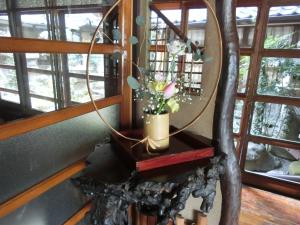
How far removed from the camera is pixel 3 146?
2.51 feet

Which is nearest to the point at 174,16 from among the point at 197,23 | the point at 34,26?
the point at 197,23

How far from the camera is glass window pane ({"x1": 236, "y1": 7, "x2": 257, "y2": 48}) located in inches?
87.7

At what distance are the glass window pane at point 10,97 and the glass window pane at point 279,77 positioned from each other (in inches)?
87.0

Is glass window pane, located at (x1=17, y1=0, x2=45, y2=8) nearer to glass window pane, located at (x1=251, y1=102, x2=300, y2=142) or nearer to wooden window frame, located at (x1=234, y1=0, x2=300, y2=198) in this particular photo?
wooden window frame, located at (x1=234, y1=0, x2=300, y2=198)

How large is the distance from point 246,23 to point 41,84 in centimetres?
A: 208

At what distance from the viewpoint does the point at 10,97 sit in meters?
0.77

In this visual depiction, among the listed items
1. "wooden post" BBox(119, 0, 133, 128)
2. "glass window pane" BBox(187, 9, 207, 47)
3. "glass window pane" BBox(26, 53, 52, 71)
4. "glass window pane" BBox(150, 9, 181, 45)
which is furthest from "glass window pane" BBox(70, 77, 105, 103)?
"glass window pane" BBox(187, 9, 207, 47)

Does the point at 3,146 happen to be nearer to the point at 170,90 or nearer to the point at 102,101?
the point at 102,101

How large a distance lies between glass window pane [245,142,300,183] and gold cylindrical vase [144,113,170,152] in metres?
1.87

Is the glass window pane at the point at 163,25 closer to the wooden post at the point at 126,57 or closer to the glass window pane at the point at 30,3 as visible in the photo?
the wooden post at the point at 126,57

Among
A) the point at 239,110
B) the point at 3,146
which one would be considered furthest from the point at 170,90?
the point at 239,110

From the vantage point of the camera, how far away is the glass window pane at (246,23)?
7.30 feet

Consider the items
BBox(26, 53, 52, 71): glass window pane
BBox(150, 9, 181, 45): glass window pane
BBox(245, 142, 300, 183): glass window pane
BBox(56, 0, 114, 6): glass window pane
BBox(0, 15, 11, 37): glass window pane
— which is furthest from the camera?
BBox(245, 142, 300, 183): glass window pane

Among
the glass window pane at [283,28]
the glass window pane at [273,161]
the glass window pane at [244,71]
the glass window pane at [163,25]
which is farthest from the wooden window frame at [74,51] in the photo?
the glass window pane at [273,161]
